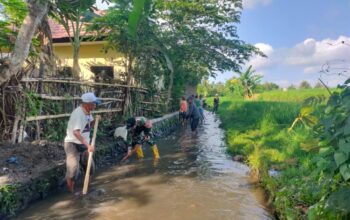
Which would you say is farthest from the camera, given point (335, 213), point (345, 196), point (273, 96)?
point (273, 96)

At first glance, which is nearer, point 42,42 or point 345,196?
point 345,196

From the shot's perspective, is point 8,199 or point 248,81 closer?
point 8,199

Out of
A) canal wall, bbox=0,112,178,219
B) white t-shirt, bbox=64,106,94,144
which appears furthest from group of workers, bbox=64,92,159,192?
canal wall, bbox=0,112,178,219

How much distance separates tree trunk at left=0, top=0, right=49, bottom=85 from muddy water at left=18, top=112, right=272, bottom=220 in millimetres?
2350

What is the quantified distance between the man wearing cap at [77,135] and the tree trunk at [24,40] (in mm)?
1508

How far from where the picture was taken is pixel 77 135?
5.41 meters

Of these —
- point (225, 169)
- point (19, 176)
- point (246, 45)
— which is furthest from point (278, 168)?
point (246, 45)

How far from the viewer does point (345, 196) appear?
3072 millimetres

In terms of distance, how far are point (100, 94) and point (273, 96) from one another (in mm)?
23828

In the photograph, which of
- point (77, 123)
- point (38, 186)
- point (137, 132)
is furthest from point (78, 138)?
point (137, 132)

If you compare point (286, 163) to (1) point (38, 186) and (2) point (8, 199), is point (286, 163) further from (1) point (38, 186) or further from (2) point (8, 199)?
(2) point (8, 199)

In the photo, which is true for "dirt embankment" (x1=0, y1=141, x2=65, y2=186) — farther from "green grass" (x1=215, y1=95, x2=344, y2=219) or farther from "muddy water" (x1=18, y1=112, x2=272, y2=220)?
"green grass" (x1=215, y1=95, x2=344, y2=219)

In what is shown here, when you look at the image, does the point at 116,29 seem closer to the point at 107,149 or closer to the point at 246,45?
the point at 107,149

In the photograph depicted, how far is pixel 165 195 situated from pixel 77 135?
73.4 inches
